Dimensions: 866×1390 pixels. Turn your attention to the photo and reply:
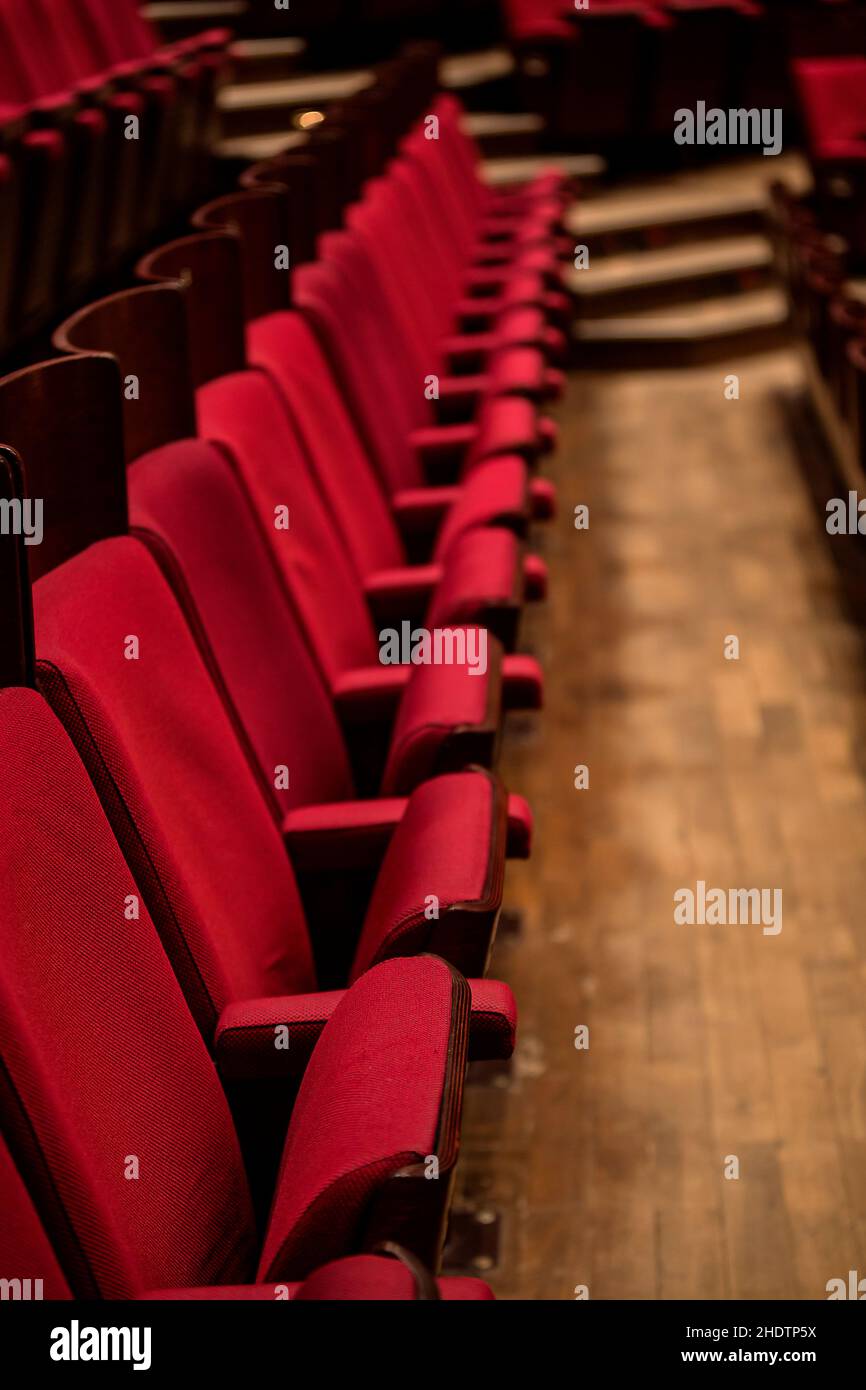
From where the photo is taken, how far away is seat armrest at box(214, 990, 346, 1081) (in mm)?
306

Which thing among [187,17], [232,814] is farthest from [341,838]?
[187,17]

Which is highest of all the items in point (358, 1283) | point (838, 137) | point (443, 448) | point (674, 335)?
point (838, 137)

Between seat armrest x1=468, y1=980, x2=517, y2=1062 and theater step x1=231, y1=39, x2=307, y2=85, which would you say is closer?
seat armrest x1=468, y1=980, x2=517, y2=1062

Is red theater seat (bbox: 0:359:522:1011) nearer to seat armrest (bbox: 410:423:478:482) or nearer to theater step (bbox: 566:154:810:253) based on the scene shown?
Answer: seat armrest (bbox: 410:423:478:482)

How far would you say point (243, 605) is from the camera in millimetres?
412

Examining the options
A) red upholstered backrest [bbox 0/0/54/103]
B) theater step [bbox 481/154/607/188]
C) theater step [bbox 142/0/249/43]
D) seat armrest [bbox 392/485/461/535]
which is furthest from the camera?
theater step [bbox 142/0/249/43]

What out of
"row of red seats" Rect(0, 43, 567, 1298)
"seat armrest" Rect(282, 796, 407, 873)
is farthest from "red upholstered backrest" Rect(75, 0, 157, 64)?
"seat armrest" Rect(282, 796, 407, 873)

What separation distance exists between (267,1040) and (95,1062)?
64 millimetres

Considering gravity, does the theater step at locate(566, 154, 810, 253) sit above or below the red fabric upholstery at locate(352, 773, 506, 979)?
above

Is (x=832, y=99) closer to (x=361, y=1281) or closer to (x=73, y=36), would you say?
(x=73, y=36)

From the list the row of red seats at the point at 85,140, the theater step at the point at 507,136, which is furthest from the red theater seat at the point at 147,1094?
the theater step at the point at 507,136

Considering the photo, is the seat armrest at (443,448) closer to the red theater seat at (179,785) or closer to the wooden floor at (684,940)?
the wooden floor at (684,940)
